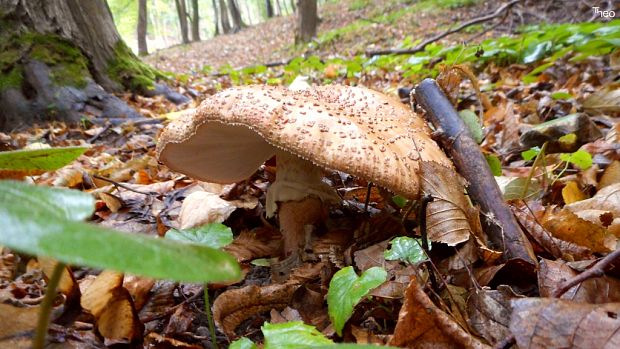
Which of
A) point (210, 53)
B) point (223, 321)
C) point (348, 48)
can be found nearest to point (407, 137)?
point (223, 321)

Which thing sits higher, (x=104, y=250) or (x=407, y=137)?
(x=104, y=250)

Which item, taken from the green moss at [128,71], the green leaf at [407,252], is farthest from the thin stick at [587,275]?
the green moss at [128,71]

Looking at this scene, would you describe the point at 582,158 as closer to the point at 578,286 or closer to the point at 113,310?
the point at 578,286

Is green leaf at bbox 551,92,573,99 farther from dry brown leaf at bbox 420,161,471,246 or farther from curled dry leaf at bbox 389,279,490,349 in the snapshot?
curled dry leaf at bbox 389,279,490,349

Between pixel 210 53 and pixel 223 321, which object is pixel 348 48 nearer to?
pixel 210 53

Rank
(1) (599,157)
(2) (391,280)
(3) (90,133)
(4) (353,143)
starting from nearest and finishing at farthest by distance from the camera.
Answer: (4) (353,143) < (2) (391,280) < (1) (599,157) < (3) (90,133)

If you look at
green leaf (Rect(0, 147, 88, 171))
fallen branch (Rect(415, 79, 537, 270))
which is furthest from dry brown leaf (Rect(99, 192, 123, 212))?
fallen branch (Rect(415, 79, 537, 270))

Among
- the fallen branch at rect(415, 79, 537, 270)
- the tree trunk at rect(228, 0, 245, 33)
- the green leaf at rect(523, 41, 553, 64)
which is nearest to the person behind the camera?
the fallen branch at rect(415, 79, 537, 270)
